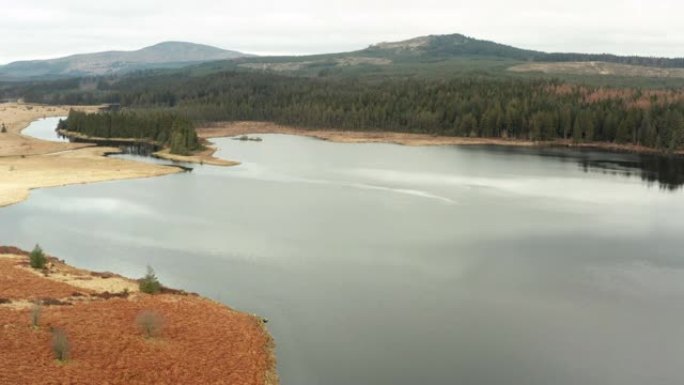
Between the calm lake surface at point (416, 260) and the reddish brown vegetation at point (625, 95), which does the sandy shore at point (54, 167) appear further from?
the reddish brown vegetation at point (625, 95)

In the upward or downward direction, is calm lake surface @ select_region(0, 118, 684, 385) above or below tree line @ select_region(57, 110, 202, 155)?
below

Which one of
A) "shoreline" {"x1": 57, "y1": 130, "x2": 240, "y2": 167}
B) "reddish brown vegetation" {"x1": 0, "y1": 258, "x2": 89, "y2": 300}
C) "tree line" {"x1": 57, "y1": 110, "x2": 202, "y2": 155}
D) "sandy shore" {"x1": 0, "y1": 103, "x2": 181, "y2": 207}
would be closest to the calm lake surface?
"sandy shore" {"x1": 0, "y1": 103, "x2": 181, "y2": 207}

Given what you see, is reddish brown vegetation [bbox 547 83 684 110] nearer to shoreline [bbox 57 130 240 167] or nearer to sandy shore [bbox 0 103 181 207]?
shoreline [bbox 57 130 240 167]

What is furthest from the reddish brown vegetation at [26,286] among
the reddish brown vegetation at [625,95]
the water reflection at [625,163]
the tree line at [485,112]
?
the reddish brown vegetation at [625,95]

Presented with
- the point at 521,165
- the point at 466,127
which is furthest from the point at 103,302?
the point at 466,127

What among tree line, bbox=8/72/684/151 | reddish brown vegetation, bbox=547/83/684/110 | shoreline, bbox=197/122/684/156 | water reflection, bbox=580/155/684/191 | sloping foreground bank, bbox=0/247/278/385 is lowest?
sloping foreground bank, bbox=0/247/278/385

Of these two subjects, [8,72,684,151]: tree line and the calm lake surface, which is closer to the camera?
the calm lake surface

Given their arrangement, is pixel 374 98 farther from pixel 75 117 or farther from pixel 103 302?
pixel 103 302
